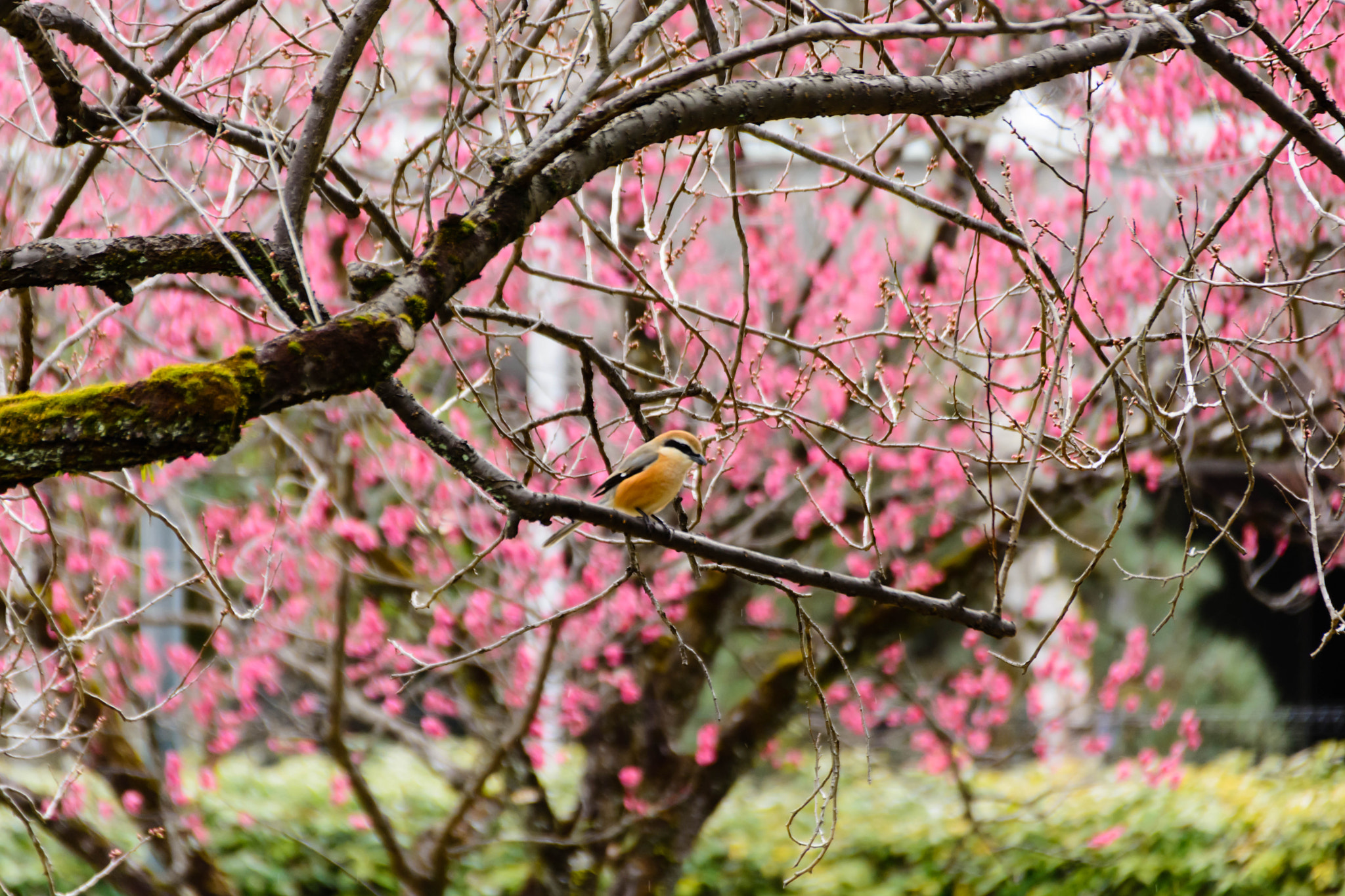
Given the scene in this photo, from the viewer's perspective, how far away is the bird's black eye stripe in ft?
12.6

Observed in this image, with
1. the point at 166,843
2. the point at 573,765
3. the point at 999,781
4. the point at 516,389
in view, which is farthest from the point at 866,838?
the point at 166,843

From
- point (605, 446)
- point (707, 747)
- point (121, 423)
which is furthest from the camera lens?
point (707, 747)

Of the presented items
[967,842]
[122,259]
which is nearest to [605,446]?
[122,259]

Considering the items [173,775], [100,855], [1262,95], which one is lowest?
[1262,95]

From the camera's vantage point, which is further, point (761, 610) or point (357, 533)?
point (761, 610)

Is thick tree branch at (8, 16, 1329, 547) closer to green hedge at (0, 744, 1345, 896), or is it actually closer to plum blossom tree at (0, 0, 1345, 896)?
plum blossom tree at (0, 0, 1345, 896)

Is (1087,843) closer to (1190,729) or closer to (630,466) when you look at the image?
(1190,729)

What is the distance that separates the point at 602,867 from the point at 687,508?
2.10 metres

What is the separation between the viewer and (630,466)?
394cm

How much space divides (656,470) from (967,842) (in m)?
4.66

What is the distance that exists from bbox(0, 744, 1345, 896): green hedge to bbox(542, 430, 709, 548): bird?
318 centimetres

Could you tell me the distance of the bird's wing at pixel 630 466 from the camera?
3.87 metres

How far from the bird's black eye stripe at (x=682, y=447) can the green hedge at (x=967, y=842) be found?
3295 millimetres

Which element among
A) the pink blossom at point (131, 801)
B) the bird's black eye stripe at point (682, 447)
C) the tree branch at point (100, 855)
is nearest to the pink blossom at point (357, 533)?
the pink blossom at point (131, 801)
